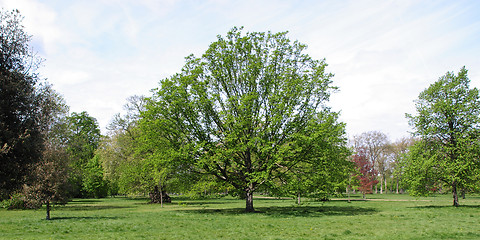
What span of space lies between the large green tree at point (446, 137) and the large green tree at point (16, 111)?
1124 inches

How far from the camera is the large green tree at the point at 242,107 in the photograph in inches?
922

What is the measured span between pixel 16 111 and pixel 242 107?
13725 millimetres

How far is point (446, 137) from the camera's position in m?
30.2

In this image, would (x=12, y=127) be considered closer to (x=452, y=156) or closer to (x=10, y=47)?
(x=10, y=47)

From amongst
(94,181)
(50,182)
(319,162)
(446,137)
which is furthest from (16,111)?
(94,181)

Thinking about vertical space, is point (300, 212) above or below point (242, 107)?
below

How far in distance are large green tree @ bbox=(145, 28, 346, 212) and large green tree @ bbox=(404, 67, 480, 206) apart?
1036cm

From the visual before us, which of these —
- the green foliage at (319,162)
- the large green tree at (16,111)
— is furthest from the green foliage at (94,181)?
the large green tree at (16,111)

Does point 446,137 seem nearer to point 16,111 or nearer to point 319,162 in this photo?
point 319,162

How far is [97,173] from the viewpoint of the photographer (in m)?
57.4

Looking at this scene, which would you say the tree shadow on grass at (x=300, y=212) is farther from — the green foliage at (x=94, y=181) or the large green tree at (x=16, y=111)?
the green foliage at (x=94, y=181)

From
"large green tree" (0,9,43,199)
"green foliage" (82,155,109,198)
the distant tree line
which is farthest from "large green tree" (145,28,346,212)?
"green foliage" (82,155,109,198)

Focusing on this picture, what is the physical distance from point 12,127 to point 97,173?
50.2 m

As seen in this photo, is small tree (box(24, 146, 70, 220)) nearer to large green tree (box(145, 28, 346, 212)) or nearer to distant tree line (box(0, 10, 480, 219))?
distant tree line (box(0, 10, 480, 219))
